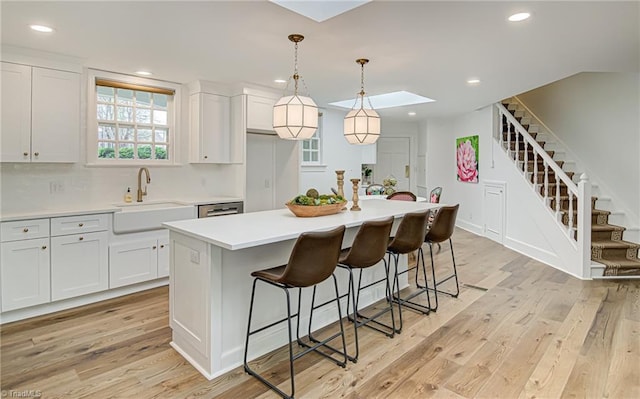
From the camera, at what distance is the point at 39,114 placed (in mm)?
3570

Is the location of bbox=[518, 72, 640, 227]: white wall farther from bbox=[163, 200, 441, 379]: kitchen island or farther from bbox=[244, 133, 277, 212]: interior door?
bbox=[244, 133, 277, 212]: interior door

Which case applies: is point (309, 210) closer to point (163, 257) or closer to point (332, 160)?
point (163, 257)

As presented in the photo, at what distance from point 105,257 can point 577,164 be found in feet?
22.0

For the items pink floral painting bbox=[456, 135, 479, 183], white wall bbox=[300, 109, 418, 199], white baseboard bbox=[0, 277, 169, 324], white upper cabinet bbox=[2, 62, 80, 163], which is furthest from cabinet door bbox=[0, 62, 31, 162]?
pink floral painting bbox=[456, 135, 479, 183]

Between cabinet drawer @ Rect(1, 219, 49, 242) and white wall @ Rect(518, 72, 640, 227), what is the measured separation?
6.79m

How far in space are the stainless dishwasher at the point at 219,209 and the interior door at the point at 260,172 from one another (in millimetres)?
606

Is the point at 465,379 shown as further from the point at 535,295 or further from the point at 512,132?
the point at 512,132

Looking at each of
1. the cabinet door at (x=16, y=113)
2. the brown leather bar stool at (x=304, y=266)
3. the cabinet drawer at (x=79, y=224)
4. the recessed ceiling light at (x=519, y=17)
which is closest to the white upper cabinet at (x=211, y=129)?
the cabinet drawer at (x=79, y=224)

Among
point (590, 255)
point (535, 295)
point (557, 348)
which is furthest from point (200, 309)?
point (590, 255)

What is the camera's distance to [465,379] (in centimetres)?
238

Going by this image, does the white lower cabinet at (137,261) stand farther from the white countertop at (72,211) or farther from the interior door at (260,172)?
the interior door at (260,172)

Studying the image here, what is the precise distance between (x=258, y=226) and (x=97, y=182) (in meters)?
2.66

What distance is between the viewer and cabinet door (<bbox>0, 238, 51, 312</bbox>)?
317cm

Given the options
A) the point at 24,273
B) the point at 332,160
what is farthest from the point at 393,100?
the point at 24,273
